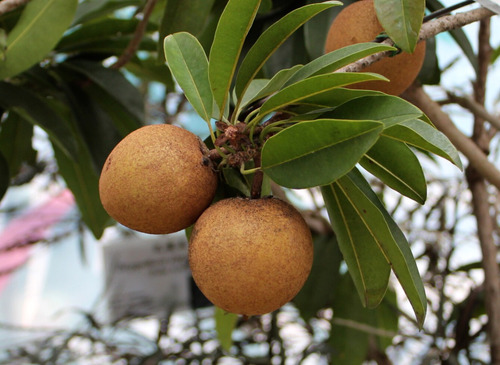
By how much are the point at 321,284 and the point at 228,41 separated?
0.63m

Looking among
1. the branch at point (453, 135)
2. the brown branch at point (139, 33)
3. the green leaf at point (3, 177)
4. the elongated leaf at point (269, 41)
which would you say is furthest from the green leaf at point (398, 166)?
the green leaf at point (3, 177)

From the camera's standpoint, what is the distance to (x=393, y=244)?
14.6 inches

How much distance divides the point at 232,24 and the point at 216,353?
740mm

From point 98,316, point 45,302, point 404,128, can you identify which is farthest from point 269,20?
point 45,302

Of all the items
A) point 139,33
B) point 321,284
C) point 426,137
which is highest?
point 139,33

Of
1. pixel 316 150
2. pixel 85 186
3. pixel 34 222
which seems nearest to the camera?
pixel 316 150

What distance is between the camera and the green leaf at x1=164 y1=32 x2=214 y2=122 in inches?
15.6

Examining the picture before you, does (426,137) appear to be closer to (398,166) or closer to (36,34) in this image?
(398,166)

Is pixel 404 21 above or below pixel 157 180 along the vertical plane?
above

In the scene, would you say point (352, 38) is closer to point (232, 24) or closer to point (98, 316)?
point (232, 24)

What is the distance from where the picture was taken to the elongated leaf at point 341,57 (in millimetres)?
356

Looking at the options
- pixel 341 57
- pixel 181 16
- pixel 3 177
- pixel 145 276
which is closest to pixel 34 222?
pixel 145 276

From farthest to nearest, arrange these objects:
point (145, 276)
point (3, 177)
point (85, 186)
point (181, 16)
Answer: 1. point (145, 276)
2. point (85, 186)
3. point (3, 177)
4. point (181, 16)

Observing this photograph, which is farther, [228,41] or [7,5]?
[7,5]
